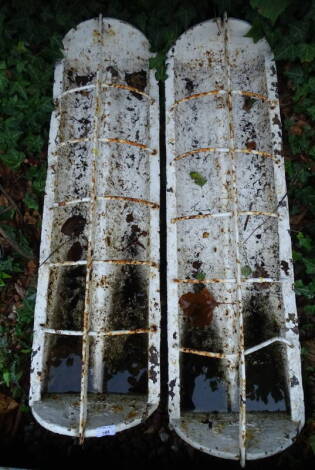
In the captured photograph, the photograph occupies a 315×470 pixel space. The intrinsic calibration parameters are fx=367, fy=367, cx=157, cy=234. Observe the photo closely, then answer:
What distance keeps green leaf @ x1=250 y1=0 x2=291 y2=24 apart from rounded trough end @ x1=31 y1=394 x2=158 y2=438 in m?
2.83

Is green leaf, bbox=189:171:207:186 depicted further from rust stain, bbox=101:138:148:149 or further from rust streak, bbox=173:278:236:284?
rust streak, bbox=173:278:236:284

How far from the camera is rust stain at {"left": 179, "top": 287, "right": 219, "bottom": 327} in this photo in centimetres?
272

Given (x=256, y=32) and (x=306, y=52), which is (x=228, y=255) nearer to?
(x=306, y=52)

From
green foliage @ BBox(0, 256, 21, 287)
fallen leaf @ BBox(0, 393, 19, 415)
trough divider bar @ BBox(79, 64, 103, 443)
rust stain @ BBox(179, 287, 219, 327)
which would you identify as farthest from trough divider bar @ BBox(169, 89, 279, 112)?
fallen leaf @ BBox(0, 393, 19, 415)

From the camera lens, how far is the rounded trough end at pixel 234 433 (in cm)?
227

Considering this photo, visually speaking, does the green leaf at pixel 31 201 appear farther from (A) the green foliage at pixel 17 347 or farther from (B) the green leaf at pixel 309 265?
(B) the green leaf at pixel 309 265

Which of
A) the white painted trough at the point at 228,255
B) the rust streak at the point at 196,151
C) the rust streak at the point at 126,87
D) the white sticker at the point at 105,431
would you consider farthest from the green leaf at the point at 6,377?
the rust streak at the point at 126,87

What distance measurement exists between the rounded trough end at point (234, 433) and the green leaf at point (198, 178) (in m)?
1.71

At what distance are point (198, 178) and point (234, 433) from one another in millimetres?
1837

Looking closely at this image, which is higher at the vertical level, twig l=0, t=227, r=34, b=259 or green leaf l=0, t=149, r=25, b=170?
green leaf l=0, t=149, r=25, b=170

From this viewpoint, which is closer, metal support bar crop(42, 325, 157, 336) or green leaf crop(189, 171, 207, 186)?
metal support bar crop(42, 325, 157, 336)

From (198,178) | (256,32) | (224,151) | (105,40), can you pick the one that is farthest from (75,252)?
(256,32)

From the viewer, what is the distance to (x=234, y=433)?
2.38m

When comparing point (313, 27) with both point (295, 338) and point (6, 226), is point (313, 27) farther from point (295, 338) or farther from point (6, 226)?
point (6, 226)
